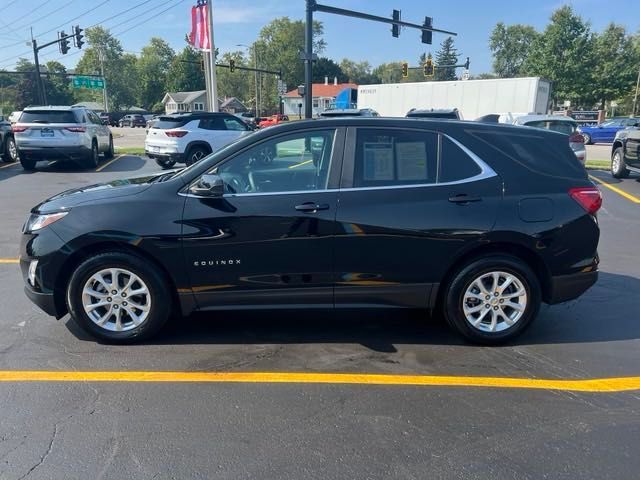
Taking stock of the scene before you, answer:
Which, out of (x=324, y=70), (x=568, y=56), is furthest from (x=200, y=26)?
(x=324, y=70)

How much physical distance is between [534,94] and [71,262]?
75.4 feet

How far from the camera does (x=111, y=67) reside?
4641 inches

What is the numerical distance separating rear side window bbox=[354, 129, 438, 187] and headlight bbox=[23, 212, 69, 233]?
2.26 m

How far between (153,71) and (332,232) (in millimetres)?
122450

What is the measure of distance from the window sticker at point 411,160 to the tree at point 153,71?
116291 millimetres

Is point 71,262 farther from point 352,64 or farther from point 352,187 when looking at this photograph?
point 352,64

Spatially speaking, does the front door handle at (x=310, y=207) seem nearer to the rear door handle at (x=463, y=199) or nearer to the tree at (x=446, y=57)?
the rear door handle at (x=463, y=199)

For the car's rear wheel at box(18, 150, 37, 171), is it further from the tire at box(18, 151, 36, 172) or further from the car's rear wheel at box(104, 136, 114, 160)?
the car's rear wheel at box(104, 136, 114, 160)

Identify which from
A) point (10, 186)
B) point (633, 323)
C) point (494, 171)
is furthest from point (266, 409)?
point (10, 186)

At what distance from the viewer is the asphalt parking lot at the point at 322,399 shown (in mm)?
2664

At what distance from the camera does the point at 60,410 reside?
310 centimetres

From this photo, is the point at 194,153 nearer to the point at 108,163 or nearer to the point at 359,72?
the point at 108,163

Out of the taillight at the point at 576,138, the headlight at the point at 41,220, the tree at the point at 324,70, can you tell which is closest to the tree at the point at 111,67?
the tree at the point at 324,70

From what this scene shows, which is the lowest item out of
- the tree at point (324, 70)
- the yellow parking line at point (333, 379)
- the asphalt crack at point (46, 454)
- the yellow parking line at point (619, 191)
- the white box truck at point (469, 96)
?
the yellow parking line at point (619, 191)
